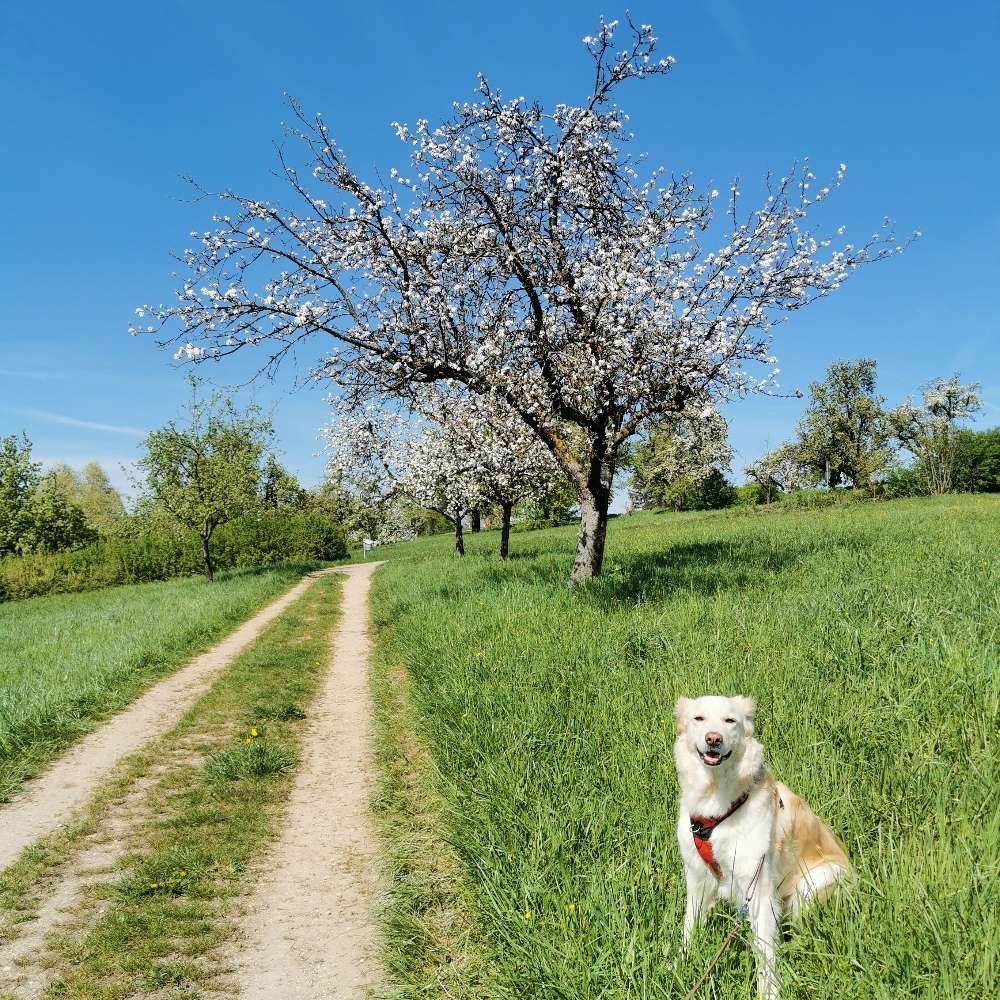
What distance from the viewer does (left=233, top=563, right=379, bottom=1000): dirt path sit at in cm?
413

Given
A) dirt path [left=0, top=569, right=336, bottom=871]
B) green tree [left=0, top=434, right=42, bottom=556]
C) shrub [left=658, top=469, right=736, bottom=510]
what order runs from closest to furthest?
dirt path [left=0, top=569, right=336, bottom=871] < green tree [left=0, top=434, right=42, bottom=556] < shrub [left=658, top=469, right=736, bottom=510]

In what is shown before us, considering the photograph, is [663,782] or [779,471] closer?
[663,782]

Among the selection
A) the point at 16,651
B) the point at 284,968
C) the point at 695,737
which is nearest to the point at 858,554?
the point at 695,737

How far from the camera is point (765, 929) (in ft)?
10.0

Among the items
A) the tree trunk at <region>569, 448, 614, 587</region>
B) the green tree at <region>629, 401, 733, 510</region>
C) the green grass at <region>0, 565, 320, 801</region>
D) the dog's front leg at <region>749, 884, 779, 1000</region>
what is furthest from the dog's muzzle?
the green tree at <region>629, 401, 733, 510</region>

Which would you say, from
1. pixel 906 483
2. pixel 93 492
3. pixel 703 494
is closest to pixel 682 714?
pixel 906 483

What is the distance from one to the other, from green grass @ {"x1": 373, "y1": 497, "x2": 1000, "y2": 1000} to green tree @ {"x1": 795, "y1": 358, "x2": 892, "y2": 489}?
195ft

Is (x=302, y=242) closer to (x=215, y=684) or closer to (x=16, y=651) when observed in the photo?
(x=215, y=684)

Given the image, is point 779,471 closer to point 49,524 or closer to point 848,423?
point 848,423

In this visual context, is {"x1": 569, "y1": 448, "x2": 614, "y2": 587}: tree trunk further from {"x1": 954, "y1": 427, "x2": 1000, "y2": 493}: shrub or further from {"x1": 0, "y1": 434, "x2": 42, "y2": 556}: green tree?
{"x1": 954, "y1": 427, "x2": 1000, "y2": 493}: shrub

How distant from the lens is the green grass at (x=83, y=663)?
8.47m

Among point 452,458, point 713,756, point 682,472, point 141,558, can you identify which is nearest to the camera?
point 713,756

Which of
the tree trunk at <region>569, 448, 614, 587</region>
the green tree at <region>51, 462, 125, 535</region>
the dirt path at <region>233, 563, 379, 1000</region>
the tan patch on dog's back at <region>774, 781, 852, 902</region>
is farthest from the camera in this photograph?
the green tree at <region>51, 462, 125, 535</region>

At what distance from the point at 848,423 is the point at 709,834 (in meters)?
70.2
